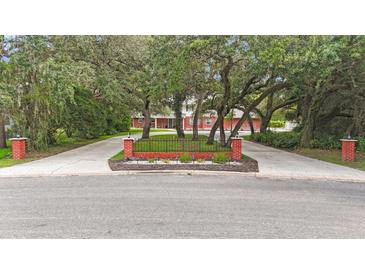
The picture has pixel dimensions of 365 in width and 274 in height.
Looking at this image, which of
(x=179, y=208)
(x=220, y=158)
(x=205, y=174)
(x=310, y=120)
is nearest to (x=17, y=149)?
(x=205, y=174)

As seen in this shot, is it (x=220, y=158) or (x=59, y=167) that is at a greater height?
(x=220, y=158)

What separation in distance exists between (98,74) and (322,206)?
13.7m

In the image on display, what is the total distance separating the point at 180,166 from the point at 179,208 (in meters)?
4.39

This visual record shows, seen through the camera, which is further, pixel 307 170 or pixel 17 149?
pixel 17 149

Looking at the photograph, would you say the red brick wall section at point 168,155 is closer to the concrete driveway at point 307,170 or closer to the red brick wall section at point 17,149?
the concrete driveway at point 307,170

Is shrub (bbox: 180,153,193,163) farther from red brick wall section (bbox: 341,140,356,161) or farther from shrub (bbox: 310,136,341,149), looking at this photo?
shrub (bbox: 310,136,341,149)

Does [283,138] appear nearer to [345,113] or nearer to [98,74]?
[345,113]

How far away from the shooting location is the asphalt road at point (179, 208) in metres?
4.11

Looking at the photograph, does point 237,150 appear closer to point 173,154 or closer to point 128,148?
point 173,154

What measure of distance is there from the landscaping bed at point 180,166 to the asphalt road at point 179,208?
1.41m

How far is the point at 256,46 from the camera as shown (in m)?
8.51

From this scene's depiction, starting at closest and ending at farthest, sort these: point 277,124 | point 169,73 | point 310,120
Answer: point 169,73 < point 310,120 < point 277,124

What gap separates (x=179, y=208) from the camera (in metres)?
5.21

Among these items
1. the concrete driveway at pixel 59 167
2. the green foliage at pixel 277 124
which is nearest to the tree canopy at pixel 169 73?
the concrete driveway at pixel 59 167
